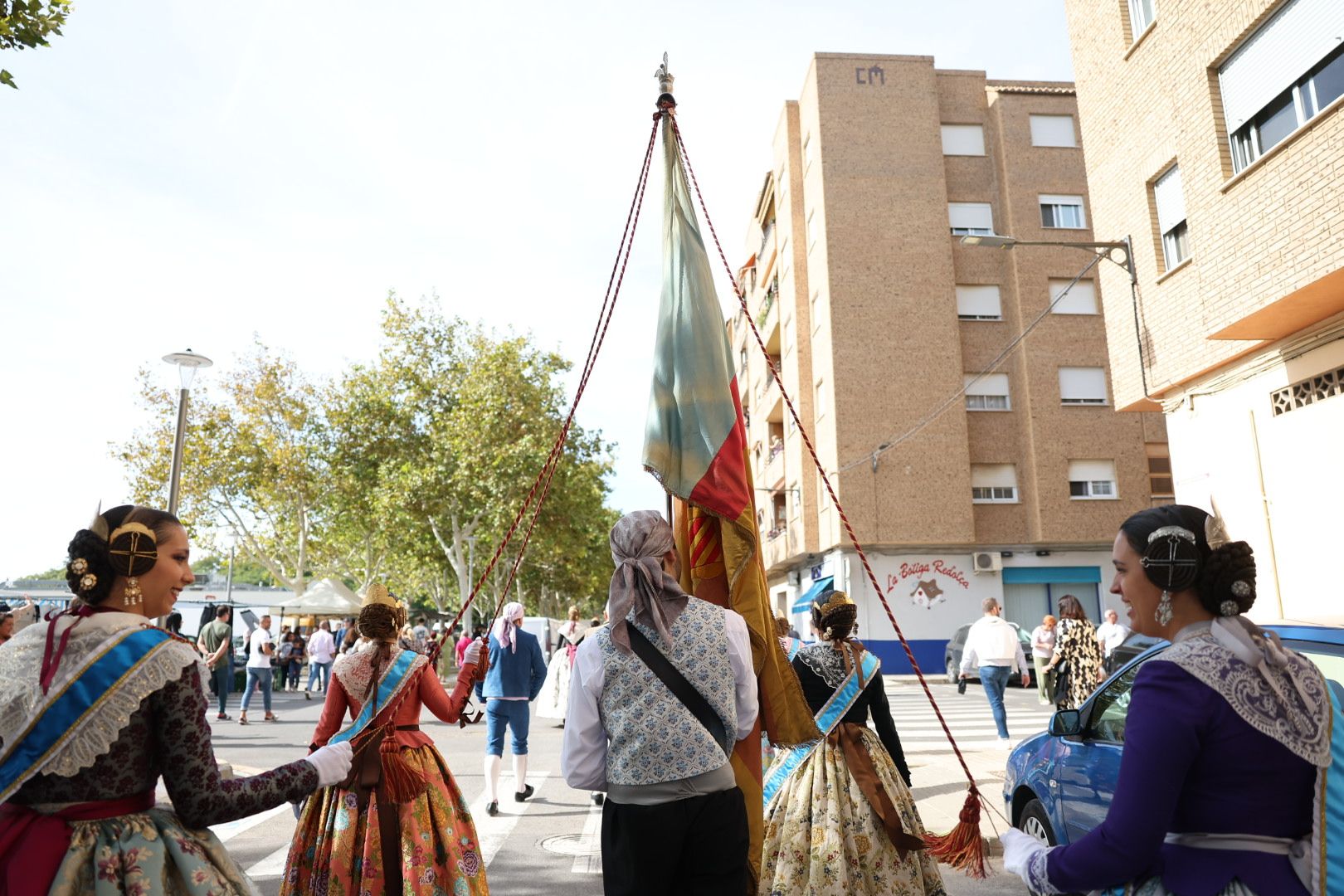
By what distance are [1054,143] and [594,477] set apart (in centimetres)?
1970

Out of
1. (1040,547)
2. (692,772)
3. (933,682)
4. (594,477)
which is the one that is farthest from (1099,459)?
(692,772)

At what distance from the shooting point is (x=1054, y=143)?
29969 millimetres

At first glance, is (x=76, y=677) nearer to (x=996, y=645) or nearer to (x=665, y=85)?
(x=665, y=85)

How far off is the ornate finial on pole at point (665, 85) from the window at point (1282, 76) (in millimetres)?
8524

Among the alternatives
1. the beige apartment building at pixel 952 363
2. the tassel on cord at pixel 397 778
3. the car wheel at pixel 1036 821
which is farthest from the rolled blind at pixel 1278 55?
the beige apartment building at pixel 952 363

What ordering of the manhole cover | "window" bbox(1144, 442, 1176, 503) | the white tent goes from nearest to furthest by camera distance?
the manhole cover < the white tent < "window" bbox(1144, 442, 1176, 503)

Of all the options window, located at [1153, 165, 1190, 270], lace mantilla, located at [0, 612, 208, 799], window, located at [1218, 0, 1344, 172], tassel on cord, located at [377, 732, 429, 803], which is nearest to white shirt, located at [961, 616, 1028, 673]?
window, located at [1153, 165, 1190, 270]

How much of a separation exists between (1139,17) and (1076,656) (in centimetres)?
931

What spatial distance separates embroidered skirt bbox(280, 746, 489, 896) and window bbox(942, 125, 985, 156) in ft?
96.1

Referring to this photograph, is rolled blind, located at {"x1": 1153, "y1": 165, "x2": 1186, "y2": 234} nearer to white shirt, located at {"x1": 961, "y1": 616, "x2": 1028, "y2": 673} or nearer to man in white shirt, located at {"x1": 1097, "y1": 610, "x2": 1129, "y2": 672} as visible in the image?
man in white shirt, located at {"x1": 1097, "y1": 610, "x2": 1129, "y2": 672}

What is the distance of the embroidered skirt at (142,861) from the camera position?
2.35 meters

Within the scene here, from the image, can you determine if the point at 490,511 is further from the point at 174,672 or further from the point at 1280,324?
the point at 174,672

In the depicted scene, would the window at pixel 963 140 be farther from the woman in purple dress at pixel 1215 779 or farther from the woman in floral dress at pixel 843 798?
the woman in purple dress at pixel 1215 779

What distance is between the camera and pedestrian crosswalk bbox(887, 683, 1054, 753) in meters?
13.3
